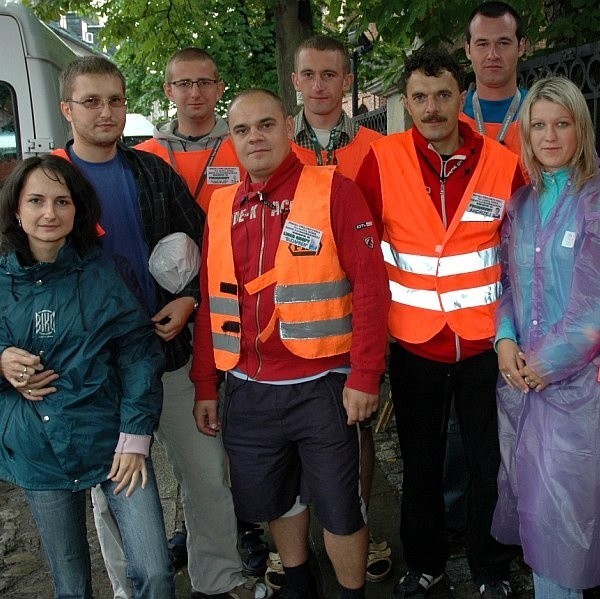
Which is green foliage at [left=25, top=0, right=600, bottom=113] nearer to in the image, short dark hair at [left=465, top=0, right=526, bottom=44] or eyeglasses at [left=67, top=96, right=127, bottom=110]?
short dark hair at [left=465, top=0, right=526, bottom=44]

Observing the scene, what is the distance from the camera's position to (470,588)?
3145mm

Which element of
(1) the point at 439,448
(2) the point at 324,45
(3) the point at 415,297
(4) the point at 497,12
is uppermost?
(4) the point at 497,12

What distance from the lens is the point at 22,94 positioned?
4645mm

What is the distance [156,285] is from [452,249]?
3.87 feet

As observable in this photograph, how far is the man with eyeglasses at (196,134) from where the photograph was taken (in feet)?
11.3

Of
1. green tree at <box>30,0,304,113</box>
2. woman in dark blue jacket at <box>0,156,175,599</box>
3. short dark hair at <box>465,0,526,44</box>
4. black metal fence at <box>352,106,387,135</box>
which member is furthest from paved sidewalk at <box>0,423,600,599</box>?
green tree at <box>30,0,304,113</box>

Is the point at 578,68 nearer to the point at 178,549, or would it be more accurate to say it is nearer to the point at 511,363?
the point at 511,363

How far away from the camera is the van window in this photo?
4.66m

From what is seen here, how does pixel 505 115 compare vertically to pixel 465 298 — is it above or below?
above

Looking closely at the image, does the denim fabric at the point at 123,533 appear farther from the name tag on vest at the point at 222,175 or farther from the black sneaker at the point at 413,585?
the name tag on vest at the point at 222,175

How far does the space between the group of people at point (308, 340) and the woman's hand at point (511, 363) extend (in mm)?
12

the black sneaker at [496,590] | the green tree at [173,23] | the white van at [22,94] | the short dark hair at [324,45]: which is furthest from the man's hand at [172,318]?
the green tree at [173,23]

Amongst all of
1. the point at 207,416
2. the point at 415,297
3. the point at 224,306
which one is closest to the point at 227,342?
the point at 224,306

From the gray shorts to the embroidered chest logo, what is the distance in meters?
0.77
